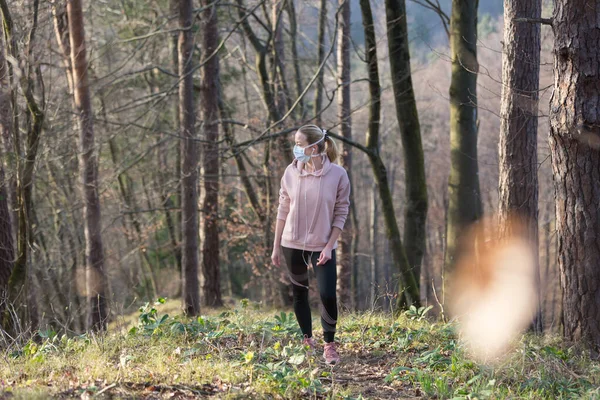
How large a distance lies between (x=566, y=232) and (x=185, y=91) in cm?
803

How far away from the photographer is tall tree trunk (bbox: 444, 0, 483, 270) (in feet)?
29.9

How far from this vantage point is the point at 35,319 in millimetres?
11320

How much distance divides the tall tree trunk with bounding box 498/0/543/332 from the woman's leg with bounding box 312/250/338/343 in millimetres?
2692

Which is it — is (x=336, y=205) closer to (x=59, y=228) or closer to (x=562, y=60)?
(x=562, y=60)

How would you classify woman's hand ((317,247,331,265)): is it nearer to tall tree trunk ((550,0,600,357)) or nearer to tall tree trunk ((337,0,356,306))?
tall tree trunk ((550,0,600,357))

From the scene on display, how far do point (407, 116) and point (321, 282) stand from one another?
564cm

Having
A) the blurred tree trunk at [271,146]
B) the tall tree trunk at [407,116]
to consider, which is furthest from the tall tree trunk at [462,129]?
the blurred tree trunk at [271,146]

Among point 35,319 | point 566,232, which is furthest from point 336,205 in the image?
point 35,319

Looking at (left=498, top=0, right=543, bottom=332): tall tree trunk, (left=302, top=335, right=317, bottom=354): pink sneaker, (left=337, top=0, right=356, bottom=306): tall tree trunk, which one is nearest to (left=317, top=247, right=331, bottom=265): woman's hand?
(left=302, top=335, right=317, bottom=354): pink sneaker

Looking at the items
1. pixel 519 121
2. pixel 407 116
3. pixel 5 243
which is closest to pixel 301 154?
pixel 519 121

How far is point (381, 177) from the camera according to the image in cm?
1082

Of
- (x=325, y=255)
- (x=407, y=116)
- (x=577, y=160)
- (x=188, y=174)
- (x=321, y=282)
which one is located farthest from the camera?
(x=188, y=174)

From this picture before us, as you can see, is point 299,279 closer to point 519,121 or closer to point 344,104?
point 519,121

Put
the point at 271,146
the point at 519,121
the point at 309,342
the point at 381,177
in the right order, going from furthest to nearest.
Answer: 1. the point at 271,146
2. the point at 381,177
3. the point at 519,121
4. the point at 309,342
